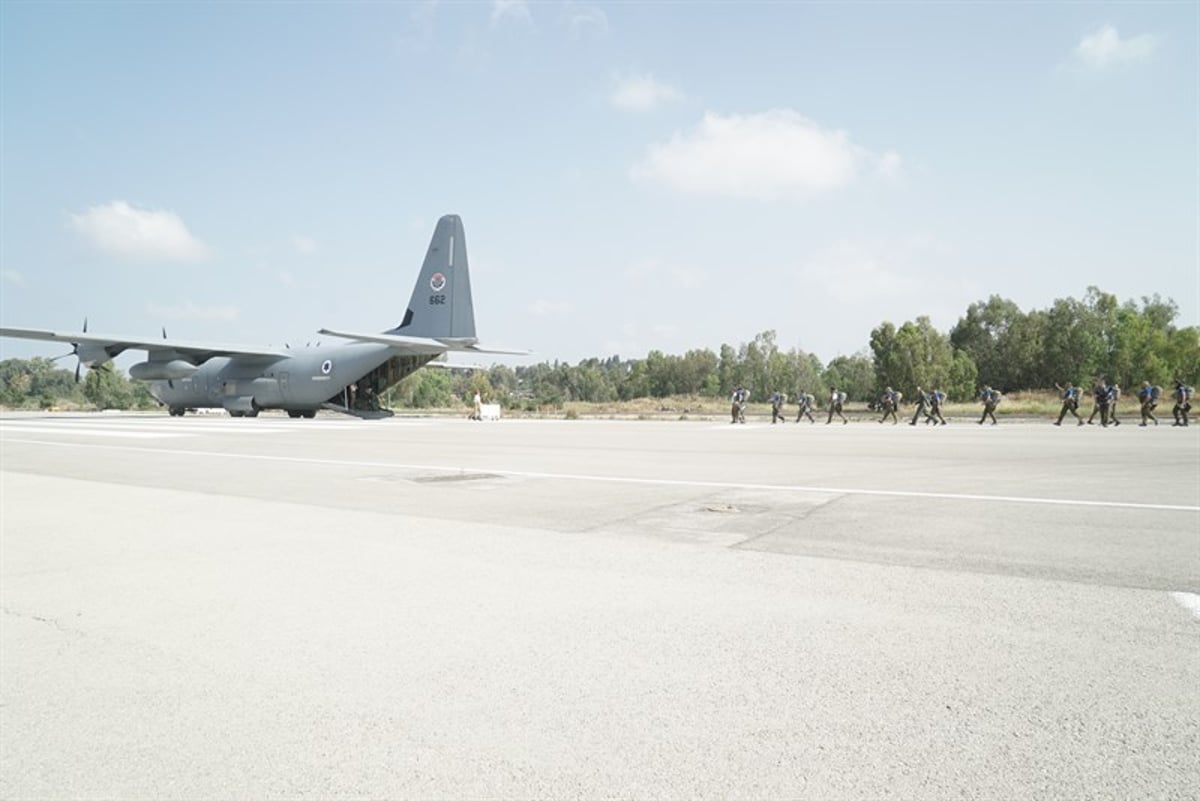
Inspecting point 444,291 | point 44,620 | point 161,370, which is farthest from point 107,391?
point 44,620

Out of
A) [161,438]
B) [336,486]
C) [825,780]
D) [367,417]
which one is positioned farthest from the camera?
[367,417]

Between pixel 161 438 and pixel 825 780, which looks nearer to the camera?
pixel 825 780

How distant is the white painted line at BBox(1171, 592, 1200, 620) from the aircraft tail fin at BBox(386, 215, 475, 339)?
31065 mm

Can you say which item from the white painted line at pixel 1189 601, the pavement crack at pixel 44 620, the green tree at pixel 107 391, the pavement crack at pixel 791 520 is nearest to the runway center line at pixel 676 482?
the pavement crack at pixel 791 520

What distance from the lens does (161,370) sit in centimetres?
3647

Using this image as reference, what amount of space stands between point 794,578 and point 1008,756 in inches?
95.7

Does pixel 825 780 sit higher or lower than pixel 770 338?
lower

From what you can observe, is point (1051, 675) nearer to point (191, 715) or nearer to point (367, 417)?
point (191, 715)

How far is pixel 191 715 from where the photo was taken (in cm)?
302

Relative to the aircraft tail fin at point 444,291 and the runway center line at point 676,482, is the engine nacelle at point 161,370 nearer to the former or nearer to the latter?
the aircraft tail fin at point 444,291

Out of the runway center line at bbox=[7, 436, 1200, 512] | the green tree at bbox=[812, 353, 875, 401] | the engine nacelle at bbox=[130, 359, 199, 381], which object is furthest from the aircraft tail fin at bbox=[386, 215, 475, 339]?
the green tree at bbox=[812, 353, 875, 401]

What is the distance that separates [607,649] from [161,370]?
3855 centimetres

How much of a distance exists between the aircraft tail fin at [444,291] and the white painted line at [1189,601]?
31.1 m

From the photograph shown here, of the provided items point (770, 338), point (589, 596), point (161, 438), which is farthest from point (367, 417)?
point (770, 338)
